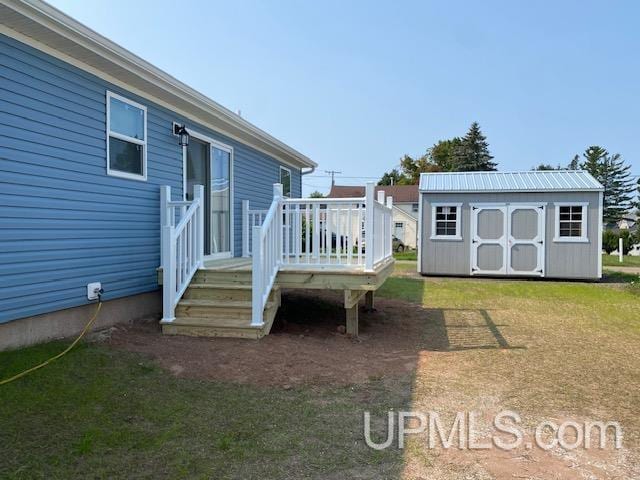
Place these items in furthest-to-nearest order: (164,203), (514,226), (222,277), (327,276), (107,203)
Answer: (514,226) → (164,203) → (222,277) → (327,276) → (107,203)

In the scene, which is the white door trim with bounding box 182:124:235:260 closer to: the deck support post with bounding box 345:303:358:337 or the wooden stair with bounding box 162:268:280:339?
the wooden stair with bounding box 162:268:280:339

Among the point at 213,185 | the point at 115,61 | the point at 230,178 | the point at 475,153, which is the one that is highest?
the point at 475,153

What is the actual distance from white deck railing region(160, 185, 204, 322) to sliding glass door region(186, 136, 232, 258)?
2.72 feet

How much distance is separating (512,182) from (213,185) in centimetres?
936

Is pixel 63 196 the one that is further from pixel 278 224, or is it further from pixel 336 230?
pixel 336 230

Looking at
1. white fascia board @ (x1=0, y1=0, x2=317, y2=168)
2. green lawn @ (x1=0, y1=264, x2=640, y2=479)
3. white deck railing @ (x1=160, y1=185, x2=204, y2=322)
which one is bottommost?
green lawn @ (x1=0, y1=264, x2=640, y2=479)

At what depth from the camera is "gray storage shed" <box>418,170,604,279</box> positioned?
12992 mm

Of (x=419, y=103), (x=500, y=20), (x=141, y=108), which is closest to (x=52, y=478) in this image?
(x=141, y=108)

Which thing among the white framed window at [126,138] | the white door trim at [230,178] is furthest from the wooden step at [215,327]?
the white door trim at [230,178]

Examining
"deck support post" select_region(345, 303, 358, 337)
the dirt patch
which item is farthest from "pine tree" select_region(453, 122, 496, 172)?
"deck support post" select_region(345, 303, 358, 337)

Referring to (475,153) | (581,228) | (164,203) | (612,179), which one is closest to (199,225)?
(164,203)

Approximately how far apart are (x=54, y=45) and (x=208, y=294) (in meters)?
2.99

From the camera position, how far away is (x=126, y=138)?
5.77 m

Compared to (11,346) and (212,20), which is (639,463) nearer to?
(11,346)
